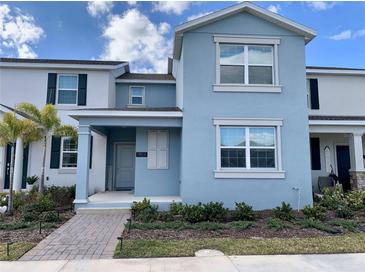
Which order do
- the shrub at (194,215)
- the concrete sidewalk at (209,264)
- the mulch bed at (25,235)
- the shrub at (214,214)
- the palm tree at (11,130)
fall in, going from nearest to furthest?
the concrete sidewalk at (209,264), the mulch bed at (25,235), the shrub at (194,215), the shrub at (214,214), the palm tree at (11,130)

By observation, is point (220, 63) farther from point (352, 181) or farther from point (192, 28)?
point (352, 181)

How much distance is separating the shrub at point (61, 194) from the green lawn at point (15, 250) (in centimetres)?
501

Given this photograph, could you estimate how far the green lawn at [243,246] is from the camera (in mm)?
5553

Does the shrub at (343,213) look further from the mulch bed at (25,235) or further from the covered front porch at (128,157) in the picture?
the mulch bed at (25,235)

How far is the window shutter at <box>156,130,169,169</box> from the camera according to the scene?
11414mm

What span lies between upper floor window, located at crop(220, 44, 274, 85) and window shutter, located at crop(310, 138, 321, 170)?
540cm

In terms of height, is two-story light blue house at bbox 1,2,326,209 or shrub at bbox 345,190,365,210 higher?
two-story light blue house at bbox 1,2,326,209

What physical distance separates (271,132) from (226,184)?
8.43 feet

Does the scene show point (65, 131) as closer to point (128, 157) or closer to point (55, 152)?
point (55, 152)

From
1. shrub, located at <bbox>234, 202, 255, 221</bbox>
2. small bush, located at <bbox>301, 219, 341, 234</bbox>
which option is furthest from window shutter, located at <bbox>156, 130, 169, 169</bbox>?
small bush, located at <bbox>301, 219, 341, 234</bbox>

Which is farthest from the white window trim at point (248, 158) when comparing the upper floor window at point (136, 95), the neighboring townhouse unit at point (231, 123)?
the upper floor window at point (136, 95)

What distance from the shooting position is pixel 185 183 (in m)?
9.80

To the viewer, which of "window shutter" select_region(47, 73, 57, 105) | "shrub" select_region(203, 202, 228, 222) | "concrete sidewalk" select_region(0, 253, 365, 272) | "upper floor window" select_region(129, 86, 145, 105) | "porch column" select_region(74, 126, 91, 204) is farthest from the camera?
"upper floor window" select_region(129, 86, 145, 105)

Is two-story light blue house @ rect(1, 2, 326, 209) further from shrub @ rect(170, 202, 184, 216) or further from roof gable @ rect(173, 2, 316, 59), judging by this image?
shrub @ rect(170, 202, 184, 216)
